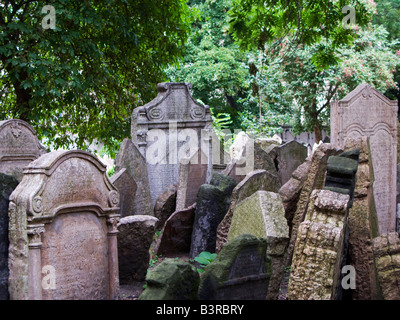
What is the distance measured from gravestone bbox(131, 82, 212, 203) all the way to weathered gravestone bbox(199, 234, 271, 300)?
219 inches

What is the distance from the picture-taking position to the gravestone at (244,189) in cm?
592

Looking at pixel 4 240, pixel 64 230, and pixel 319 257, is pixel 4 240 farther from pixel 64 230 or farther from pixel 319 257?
pixel 319 257

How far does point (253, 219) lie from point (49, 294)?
6.98 ft

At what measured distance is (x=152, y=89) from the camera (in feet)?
40.5

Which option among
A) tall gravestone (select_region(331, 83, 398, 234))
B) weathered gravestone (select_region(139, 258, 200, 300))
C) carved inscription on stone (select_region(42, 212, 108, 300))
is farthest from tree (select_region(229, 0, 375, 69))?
weathered gravestone (select_region(139, 258, 200, 300))

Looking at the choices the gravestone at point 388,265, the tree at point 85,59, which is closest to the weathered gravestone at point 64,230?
the gravestone at point 388,265

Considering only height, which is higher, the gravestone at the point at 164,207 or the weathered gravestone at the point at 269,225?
the gravestone at the point at 164,207

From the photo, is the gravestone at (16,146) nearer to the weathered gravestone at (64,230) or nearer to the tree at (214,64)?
the weathered gravestone at (64,230)

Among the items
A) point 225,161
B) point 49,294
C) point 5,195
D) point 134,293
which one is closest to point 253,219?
point 134,293

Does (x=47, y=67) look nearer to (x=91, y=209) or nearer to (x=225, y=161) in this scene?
(x=225, y=161)

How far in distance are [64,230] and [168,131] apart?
5.54 m

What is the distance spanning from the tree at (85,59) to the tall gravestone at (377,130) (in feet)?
16.8

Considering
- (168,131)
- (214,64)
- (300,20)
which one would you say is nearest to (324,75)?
(214,64)

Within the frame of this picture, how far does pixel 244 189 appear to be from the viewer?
6203 mm
